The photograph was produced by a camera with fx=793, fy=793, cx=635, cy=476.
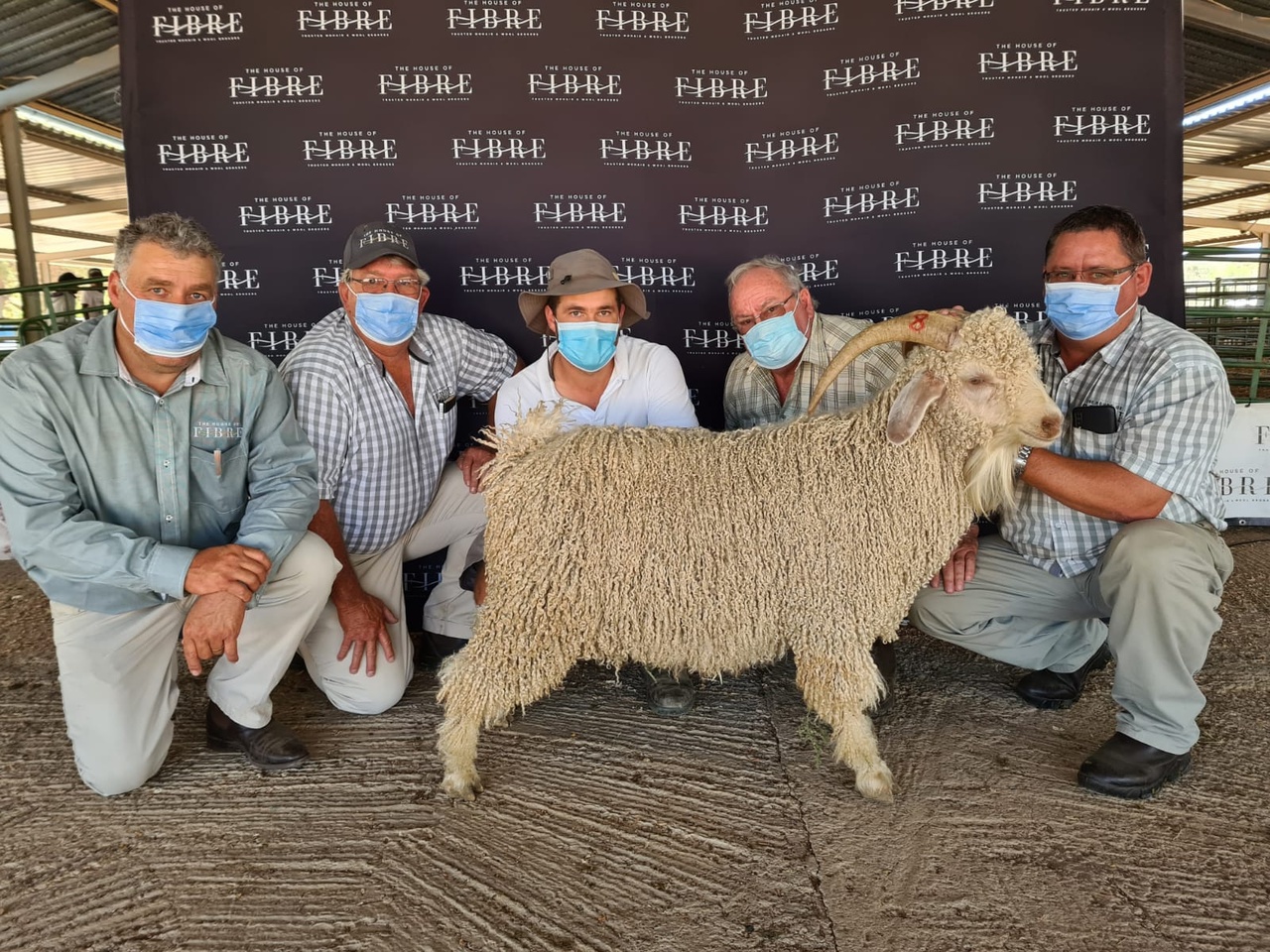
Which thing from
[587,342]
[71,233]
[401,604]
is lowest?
[401,604]

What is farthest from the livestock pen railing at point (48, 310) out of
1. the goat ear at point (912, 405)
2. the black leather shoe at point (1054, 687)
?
the black leather shoe at point (1054, 687)

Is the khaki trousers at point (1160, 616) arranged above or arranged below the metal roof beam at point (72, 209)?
below

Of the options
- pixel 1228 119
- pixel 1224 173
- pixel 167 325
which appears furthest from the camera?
pixel 1224 173

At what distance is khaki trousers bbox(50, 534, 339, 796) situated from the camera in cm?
265

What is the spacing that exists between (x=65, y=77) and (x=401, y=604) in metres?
4.89

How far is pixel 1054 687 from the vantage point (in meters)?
3.24

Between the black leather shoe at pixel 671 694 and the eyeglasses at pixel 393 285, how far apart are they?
1.89 metres

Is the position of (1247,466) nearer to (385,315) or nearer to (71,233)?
(385,315)

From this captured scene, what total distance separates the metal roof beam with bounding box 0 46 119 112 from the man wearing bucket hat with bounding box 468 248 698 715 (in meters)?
4.12

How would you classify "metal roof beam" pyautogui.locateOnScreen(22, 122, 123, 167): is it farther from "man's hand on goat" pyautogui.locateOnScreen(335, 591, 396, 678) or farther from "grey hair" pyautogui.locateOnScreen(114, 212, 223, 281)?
"man's hand on goat" pyautogui.locateOnScreen(335, 591, 396, 678)

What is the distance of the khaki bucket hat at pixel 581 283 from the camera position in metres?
3.06

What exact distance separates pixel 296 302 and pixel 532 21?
1979 millimetres

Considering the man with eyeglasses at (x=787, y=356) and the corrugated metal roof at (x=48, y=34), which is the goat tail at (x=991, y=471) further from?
the corrugated metal roof at (x=48, y=34)

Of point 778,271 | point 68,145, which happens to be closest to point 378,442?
point 778,271
